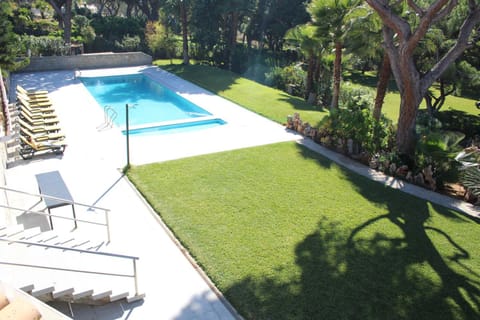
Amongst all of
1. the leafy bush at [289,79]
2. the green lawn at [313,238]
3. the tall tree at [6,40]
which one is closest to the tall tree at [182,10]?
the leafy bush at [289,79]

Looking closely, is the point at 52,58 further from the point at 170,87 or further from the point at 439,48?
the point at 439,48

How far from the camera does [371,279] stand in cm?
727

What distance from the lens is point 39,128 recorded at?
44.6 ft

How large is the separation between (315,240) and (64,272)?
4965mm

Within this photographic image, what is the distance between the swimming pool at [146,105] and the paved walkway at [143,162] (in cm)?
75

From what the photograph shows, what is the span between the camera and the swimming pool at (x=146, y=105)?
16.4 meters

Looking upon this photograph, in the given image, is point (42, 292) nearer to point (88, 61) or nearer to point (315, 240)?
point (315, 240)

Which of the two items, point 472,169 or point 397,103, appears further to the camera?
point 397,103

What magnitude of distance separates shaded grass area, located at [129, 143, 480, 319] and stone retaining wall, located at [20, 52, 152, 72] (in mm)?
17907

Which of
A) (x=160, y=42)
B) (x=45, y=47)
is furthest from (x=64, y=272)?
(x=160, y=42)

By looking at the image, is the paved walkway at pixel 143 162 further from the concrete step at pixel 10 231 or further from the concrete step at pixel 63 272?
the concrete step at pixel 10 231

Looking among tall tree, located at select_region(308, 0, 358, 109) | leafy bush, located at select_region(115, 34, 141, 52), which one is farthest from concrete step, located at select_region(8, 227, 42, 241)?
leafy bush, located at select_region(115, 34, 141, 52)

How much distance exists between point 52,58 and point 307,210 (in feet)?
74.4

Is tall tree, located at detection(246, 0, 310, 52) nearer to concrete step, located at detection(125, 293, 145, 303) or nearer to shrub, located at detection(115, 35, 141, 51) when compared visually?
shrub, located at detection(115, 35, 141, 51)
